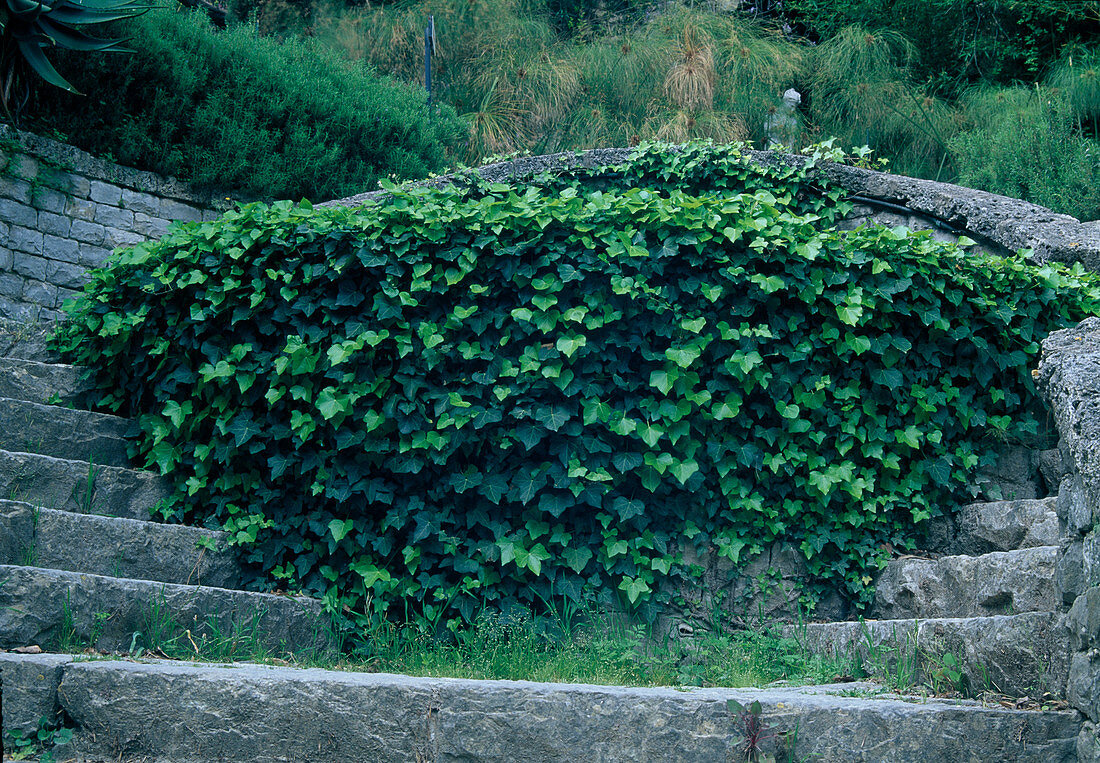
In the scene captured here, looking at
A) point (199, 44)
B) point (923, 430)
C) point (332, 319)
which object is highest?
point (199, 44)

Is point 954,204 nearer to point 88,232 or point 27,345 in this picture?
point 27,345

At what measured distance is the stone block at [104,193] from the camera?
5.30 m


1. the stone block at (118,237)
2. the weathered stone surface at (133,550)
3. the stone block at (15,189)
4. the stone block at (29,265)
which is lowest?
the weathered stone surface at (133,550)

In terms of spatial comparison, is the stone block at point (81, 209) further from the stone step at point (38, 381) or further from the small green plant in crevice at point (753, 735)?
the small green plant in crevice at point (753, 735)

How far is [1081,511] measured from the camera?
1.95 m

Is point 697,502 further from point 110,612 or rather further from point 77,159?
point 77,159

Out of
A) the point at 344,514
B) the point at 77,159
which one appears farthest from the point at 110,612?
the point at 77,159

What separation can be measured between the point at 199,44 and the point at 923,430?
5.60 m

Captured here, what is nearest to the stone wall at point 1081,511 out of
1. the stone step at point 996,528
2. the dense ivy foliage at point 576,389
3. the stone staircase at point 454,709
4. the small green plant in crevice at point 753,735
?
the stone staircase at point 454,709

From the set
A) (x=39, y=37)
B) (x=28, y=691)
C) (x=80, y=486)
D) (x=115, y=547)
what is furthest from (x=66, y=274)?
(x=28, y=691)

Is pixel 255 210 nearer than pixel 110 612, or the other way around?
pixel 110 612

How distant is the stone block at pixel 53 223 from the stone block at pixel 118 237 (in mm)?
246

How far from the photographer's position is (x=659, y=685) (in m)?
2.44

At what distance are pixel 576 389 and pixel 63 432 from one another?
2310 millimetres
